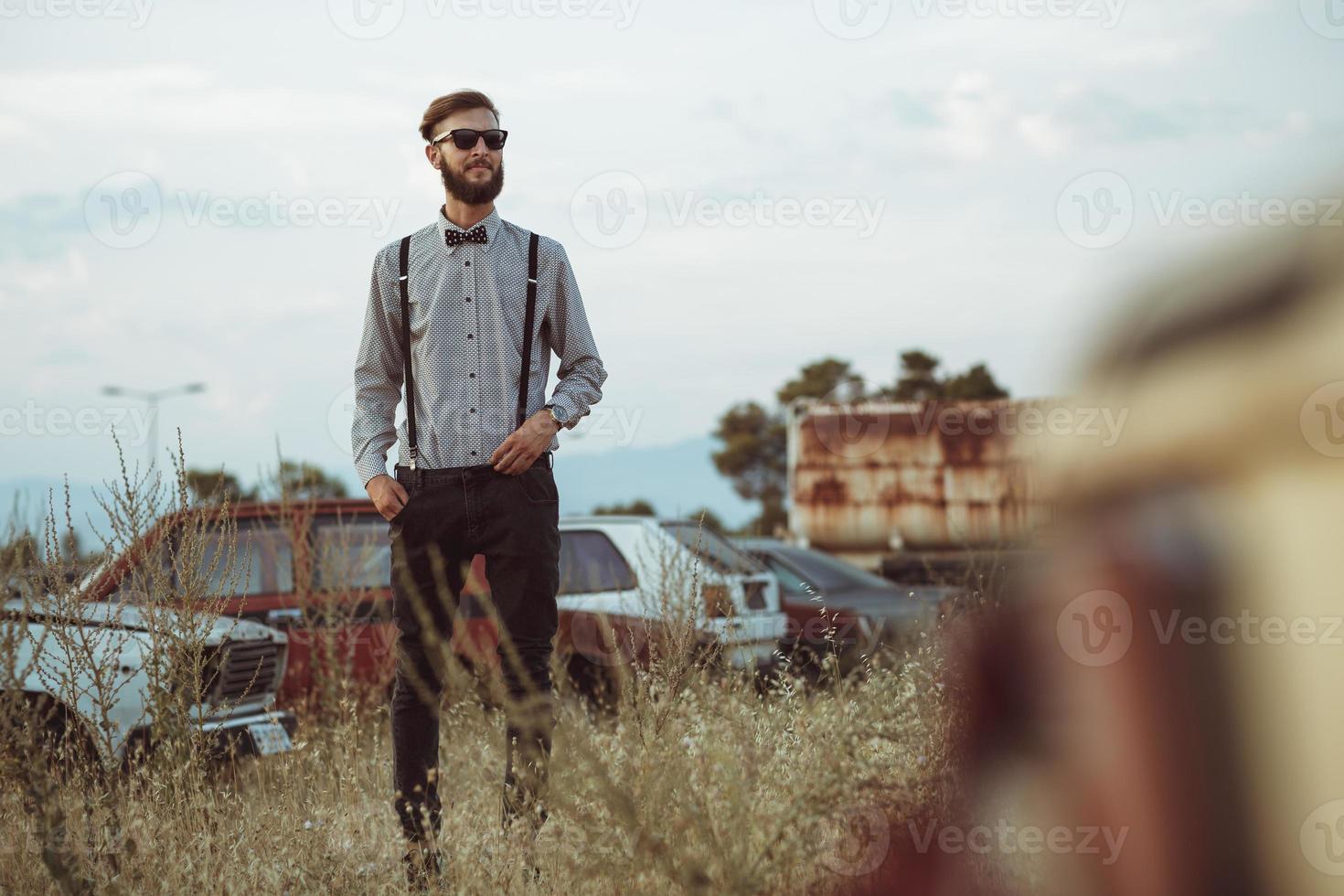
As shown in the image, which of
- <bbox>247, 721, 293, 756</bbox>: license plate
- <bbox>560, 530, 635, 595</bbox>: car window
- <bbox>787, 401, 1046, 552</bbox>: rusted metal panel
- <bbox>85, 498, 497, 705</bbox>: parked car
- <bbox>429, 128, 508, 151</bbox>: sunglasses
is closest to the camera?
<bbox>429, 128, 508, 151</bbox>: sunglasses

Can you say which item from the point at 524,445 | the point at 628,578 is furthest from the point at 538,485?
the point at 628,578

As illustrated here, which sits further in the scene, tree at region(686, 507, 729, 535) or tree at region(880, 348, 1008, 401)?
tree at region(880, 348, 1008, 401)

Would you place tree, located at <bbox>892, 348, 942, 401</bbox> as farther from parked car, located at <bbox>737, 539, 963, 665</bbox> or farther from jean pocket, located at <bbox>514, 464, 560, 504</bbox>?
jean pocket, located at <bbox>514, 464, 560, 504</bbox>

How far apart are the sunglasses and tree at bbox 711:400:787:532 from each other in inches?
1739

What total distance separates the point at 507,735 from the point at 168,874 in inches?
37.5

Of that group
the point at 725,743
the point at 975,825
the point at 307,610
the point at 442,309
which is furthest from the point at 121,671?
the point at 975,825

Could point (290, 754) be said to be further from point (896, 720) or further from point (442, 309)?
point (896, 720)

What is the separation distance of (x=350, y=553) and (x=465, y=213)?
3644 mm

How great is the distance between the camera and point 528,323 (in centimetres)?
342

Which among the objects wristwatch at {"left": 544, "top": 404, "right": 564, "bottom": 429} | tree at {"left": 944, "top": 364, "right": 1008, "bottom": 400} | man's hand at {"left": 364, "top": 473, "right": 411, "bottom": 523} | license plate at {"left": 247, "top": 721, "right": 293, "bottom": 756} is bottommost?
license plate at {"left": 247, "top": 721, "right": 293, "bottom": 756}

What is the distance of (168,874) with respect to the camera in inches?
126

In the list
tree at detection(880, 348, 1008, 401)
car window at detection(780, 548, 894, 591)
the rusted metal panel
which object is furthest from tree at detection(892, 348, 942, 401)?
car window at detection(780, 548, 894, 591)

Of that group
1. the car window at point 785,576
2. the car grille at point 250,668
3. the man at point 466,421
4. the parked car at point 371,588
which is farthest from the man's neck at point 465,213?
the car window at point 785,576

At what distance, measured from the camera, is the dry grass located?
221 centimetres
